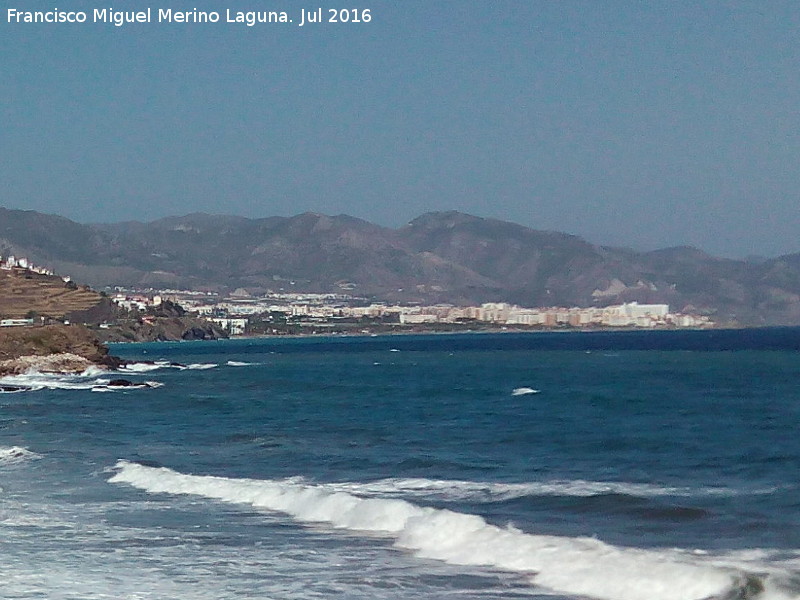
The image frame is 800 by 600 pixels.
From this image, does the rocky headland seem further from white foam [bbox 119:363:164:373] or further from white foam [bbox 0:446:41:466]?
white foam [bbox 0:446:41:466]

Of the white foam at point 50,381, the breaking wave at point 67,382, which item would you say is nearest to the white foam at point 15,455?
the breaking wave at point 67,382

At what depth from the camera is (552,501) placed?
66.7 ft

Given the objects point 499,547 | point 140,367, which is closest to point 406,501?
point 499,547

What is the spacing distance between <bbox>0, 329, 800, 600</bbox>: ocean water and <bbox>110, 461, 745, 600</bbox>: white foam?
42 mm

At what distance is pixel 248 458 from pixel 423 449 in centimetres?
444

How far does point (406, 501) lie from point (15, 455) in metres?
12.8

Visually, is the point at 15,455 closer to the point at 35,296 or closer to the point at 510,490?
the point at 510,490

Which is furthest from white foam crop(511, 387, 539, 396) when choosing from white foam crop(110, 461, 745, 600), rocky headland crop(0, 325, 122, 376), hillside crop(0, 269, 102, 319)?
hillside crop(0, 269, 102, 319)

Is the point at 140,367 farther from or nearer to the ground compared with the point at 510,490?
nearer to the ground

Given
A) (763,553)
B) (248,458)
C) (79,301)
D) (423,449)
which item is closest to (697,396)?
(423,449)

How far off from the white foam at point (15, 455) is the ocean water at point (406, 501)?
0.12 m

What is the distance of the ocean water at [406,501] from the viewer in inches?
563

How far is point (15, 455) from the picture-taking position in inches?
1148

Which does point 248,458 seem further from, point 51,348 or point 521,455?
point 51,348
